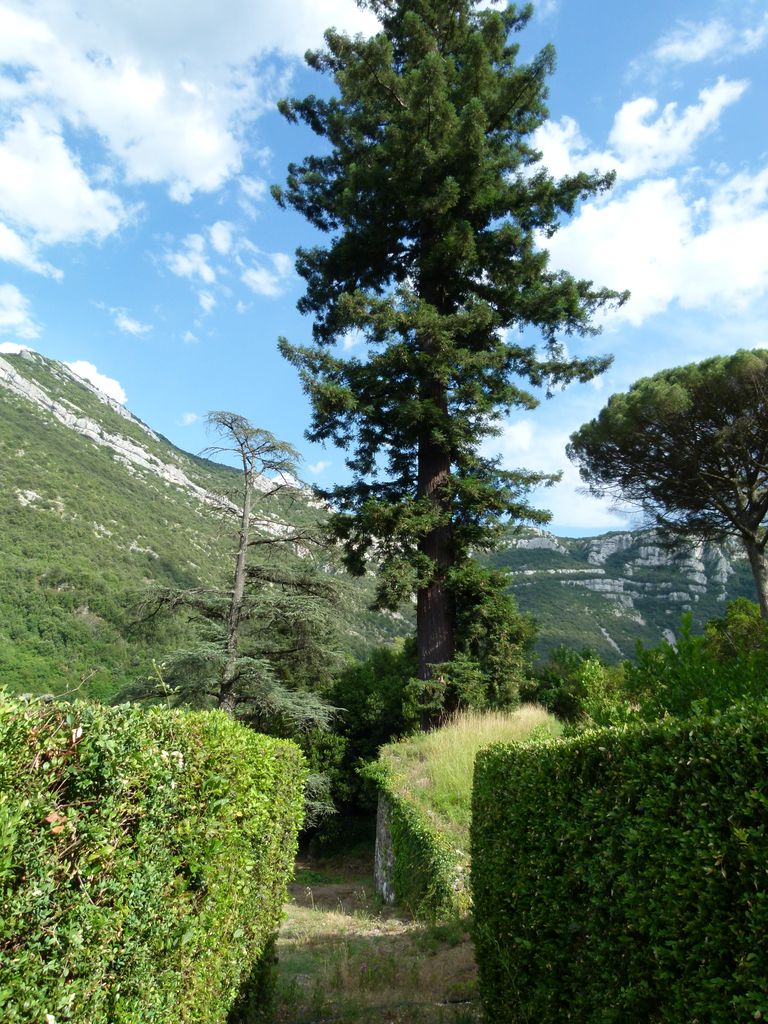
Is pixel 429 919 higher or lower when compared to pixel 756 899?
lower

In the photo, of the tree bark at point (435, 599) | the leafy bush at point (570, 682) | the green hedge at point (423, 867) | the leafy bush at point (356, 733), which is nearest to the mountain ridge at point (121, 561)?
the leafy bush at point (356, 733)

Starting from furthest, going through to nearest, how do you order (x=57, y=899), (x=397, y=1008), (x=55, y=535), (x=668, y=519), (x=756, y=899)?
1. (x=55, y=535)
2. (x=668, y=519)
3. (x=397, y=1008)
4. (x=57, y=899)
5. (x=756, y=899)

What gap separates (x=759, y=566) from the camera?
1628 cm

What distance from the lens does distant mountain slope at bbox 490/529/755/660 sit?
184 ft

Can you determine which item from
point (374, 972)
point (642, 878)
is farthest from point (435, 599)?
point (642, 878)

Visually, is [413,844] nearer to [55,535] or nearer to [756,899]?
[756,899]

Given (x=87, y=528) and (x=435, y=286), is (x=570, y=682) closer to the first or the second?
(x=435, y=286)

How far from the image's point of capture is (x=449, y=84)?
42.0ft

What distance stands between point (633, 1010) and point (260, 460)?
1429 centimetres

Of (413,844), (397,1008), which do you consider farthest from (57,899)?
(413,844)

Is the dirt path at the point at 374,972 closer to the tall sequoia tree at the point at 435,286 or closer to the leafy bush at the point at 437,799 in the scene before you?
the leafy bush at the point at 437,799

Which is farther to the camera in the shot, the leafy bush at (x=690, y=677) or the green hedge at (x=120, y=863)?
the leafy bush at (x=690, y=677)

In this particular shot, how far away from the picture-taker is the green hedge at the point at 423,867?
6785mm

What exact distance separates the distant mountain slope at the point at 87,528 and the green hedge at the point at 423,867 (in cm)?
863
